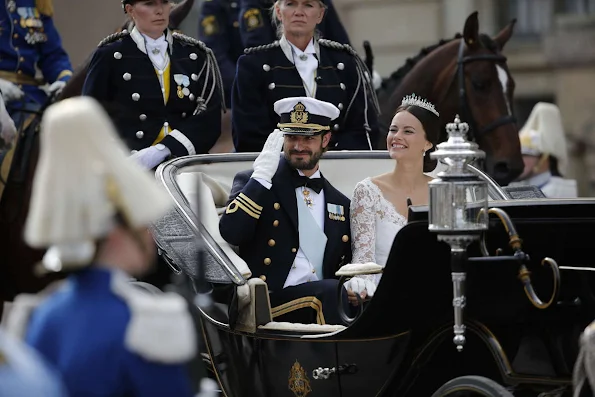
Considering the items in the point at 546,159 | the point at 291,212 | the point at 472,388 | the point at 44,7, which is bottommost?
the point at 546,159

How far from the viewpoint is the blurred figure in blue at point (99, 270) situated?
105 inches

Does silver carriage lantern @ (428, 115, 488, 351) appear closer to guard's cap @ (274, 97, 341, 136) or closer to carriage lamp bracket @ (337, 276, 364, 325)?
carriage lamp bracket @ (337, 276, 364, 325)

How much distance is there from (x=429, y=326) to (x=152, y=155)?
216 centimetres

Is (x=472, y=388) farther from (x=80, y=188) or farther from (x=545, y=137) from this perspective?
(x=545, y=137)

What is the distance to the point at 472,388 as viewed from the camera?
4191 mm

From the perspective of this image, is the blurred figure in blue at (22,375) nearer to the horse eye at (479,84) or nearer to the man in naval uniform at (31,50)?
the man in naval uniform at (31,50)

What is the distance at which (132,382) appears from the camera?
2.71 meters

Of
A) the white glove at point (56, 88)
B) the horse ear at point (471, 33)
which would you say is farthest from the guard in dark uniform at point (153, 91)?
the horse ear at point (471, 33)

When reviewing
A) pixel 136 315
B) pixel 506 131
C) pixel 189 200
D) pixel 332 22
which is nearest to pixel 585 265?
pixel 189 200

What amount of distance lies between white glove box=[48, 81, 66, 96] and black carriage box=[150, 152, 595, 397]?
2.79 meters

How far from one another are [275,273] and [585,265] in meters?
1.30

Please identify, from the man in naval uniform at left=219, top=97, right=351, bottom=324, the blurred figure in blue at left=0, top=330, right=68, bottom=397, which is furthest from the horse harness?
the blurred figure in blue at left=0, top=330, right=68, bottom=397

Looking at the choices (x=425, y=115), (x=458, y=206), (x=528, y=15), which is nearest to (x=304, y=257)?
(x=425, y=115)

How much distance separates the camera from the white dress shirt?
549 centimetres
